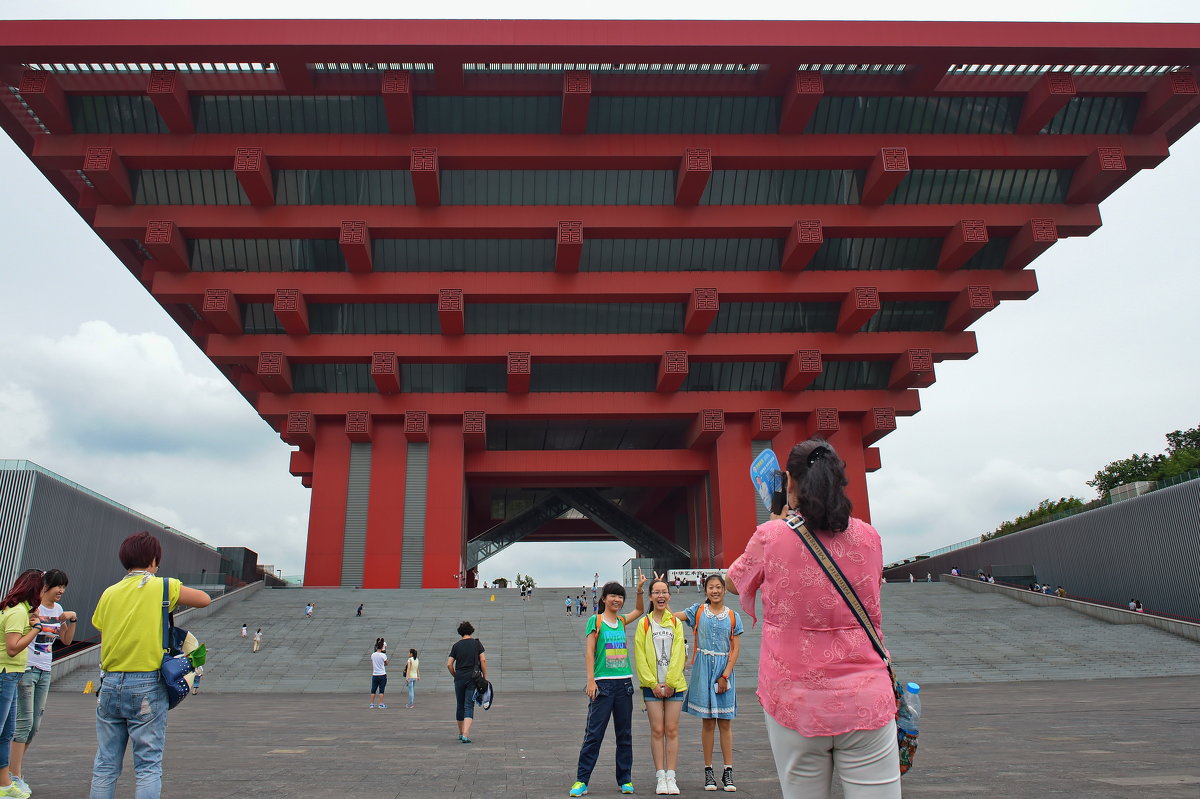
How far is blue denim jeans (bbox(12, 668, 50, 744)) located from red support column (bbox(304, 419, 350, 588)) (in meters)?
30.1

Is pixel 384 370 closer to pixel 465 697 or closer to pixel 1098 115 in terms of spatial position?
pixel 465 697

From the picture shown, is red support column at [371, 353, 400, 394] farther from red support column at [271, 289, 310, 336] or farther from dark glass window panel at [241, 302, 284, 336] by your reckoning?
dark glass window panel at [241, 302, 284, 336]

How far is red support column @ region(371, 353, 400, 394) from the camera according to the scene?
114 ft

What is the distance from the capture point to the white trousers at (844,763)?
9.72 feet

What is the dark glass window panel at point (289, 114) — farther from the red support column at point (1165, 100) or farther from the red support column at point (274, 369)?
the red support column at point (1165, 100)

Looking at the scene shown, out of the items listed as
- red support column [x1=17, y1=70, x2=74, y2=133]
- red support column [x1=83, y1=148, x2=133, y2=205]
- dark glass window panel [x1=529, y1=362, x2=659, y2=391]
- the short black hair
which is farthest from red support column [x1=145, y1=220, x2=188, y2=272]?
the short black hair

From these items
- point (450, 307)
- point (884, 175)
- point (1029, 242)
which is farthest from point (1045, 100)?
point (450, 307)

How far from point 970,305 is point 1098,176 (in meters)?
6.53

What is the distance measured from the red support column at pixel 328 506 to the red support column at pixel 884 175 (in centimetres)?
2485

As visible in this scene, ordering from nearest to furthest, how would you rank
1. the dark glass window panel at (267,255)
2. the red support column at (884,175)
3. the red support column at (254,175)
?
the red support column at (254,175), the red support column at (884,175), the dark glass window panel at (267,255)

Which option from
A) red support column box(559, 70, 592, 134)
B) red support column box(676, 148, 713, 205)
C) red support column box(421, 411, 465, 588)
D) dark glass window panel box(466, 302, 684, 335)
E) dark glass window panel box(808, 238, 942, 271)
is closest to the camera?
red support column box(559, 70, 592, 134)

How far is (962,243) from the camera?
3297cm

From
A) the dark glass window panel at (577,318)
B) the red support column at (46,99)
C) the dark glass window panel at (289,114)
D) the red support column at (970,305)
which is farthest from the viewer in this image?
the dark glass window panel at (577,318)

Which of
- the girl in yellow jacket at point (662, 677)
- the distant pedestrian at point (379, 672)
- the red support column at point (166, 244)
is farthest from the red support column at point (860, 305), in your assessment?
the girl in yellow jacket at point (662, 677)
